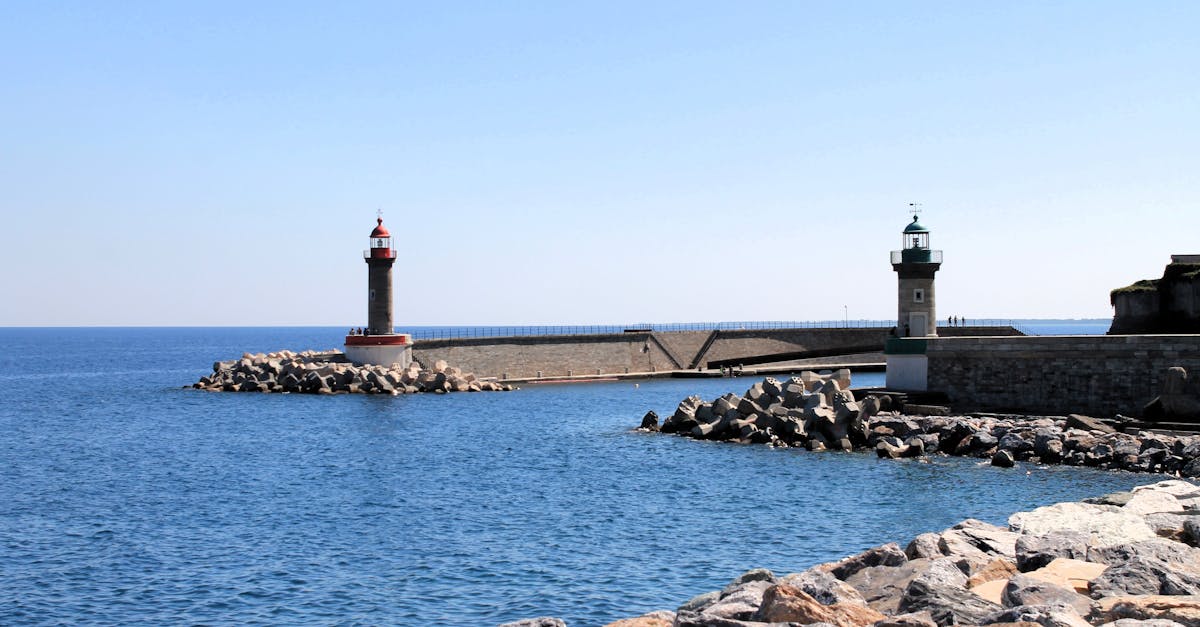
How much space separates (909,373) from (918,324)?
2.45 metres

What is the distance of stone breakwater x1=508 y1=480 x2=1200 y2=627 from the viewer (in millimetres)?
9938

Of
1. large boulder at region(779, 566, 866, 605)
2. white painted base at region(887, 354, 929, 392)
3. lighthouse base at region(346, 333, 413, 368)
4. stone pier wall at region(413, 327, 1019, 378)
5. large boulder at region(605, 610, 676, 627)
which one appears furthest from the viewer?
stone pier wall at region(413, 327, 1019, 378)

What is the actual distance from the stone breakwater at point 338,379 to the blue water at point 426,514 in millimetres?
12262

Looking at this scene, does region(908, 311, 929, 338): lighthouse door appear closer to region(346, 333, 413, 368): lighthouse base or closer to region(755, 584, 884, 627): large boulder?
region(346, 333, 413, 368): lighthouse base

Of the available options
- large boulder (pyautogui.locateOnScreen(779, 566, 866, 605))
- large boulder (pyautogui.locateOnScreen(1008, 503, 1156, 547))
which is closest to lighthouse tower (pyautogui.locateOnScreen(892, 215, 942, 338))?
large boulder (pyautogui.locateOnScreen(1008, 503, 1156, 547))

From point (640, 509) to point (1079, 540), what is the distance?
33.6 ft

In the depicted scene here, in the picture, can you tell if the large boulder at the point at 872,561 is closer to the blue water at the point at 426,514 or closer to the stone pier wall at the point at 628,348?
the blue water at the point at 426,514

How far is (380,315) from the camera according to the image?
5534 centimetres

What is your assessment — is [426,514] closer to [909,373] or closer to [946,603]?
[946,603]

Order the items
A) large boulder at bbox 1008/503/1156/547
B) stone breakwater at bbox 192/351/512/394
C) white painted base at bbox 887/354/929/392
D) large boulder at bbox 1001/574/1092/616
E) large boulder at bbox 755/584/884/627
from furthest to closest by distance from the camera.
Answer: stone breakwater at bbox 192/351/512/394 → white painted base at bbox 887/354/929/392 → large boulder at bbox 1008/503/1156/547 → large boulder at bbox 1001/574/1092/616 → large boulder at bbox 755/584/884/627

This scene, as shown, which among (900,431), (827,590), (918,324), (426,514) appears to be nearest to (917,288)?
(918,324)

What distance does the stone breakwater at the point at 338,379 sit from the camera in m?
53.2

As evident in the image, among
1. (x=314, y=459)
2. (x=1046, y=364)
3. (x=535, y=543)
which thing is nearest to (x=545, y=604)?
(x=535, y=543)

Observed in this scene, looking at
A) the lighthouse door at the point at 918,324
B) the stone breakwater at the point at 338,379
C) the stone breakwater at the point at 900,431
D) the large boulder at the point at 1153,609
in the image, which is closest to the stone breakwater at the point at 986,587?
the large boulder at the point at 1153,609
